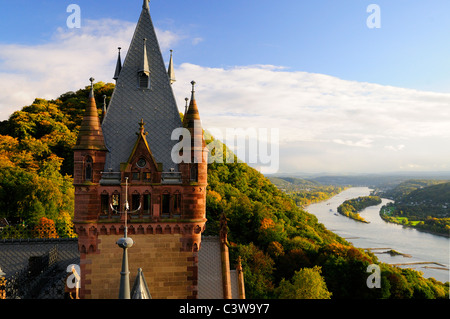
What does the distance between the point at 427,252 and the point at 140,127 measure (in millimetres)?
95447

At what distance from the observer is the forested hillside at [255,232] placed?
51.4 meters

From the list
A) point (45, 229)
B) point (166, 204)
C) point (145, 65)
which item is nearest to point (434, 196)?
point (45, 229)

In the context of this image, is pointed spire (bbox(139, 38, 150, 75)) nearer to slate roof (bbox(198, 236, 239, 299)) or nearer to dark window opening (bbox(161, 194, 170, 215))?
dark window opening (bbox(161, 194, 170, 215))

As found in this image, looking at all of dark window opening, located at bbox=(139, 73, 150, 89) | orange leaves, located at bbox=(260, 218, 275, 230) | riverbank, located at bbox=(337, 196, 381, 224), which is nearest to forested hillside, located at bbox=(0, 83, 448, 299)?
orange leaves, located at bbox=(260, 218, 275, 230)

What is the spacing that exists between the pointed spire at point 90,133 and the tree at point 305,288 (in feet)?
130

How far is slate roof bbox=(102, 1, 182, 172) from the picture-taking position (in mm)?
17922

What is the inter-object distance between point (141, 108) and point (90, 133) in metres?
3.23

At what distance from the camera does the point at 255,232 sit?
226 ft

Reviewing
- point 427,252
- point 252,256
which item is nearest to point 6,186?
point 252,256

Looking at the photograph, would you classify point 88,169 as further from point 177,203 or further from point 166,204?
point 177,203

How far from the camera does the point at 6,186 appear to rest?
60.2 metres

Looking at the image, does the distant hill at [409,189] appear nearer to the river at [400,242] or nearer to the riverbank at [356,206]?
the riverbank at [356,206]
